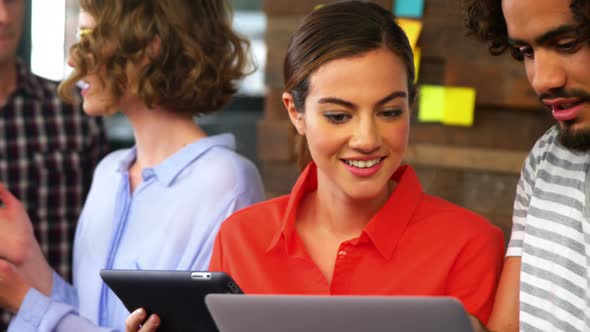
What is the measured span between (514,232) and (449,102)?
5.20 feet

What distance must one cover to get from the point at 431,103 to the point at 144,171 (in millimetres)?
1397

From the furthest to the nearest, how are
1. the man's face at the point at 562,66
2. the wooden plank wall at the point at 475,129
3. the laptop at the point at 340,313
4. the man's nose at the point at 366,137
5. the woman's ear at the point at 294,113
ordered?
the wooden plank wall at the point at 475,129, the woman's ear at the point at 294,113, the man's nose at the point at 366,137, the man's face at the point at 562,66, the laptop at the point at 340,313

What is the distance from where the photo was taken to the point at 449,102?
334 centimetres

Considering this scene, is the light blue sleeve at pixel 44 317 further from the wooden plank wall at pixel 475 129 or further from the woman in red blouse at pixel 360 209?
the wooden plank wall at pixel 475 129

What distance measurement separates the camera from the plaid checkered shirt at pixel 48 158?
9.43 ft

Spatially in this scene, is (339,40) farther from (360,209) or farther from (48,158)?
(48,158)

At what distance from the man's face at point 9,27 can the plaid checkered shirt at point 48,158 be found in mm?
94

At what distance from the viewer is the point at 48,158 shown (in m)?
2.89

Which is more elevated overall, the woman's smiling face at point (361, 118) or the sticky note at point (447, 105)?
the woman's smiling face at point (361, 118)

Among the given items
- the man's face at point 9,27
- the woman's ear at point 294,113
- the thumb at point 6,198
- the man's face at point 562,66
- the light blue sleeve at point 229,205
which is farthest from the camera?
the man's face at point 9,27

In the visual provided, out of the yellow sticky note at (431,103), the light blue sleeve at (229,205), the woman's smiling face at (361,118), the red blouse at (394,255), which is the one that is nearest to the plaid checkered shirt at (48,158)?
the light blue sleeve at (229,205)

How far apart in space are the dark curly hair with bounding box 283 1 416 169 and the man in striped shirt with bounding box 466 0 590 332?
236mm

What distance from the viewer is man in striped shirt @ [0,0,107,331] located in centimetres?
287

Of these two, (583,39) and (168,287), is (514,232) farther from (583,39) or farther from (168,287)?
(168,287)
